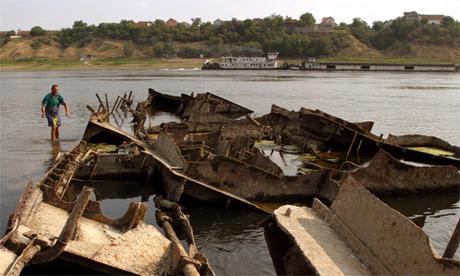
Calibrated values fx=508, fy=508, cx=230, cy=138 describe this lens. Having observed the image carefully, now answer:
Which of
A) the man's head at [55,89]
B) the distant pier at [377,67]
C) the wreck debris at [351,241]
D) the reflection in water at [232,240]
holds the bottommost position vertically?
the distant pier at [377,67]

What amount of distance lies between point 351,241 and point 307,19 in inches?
7678

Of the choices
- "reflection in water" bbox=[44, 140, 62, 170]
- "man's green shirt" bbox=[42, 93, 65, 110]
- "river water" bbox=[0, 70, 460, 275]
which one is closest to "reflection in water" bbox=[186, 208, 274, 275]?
"river water" bbox=[0, 70, 460, 275]

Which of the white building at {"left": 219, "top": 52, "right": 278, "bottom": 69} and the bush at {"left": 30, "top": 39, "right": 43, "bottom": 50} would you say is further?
the bush at {"left": 30, "top": 39, "right": 43, "bottom": 50}

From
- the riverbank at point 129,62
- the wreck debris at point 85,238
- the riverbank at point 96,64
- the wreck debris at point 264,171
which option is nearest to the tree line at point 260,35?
the riverbank at point 129,62

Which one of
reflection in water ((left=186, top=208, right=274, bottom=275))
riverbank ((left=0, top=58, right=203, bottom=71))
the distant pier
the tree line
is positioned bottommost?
riverbank ((left=0, top=58, right=203, bottom=71))

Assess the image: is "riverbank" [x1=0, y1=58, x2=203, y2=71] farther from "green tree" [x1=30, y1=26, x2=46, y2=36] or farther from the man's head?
the man's head

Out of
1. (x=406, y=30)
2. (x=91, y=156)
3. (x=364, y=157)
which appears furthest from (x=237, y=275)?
(x=406, y=30)

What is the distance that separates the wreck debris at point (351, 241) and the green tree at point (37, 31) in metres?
196

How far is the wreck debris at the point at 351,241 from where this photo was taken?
19.9 ft

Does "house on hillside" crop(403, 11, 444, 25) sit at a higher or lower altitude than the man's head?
higher

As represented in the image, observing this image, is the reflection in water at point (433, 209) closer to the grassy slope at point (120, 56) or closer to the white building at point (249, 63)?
the white building at point (249, 63)

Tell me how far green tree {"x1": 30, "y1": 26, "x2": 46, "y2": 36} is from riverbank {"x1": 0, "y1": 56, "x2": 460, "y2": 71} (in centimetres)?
3905

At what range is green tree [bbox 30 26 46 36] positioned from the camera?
18700 centimetres

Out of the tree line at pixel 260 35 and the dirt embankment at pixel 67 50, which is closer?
the tree line at pixel 260 35
